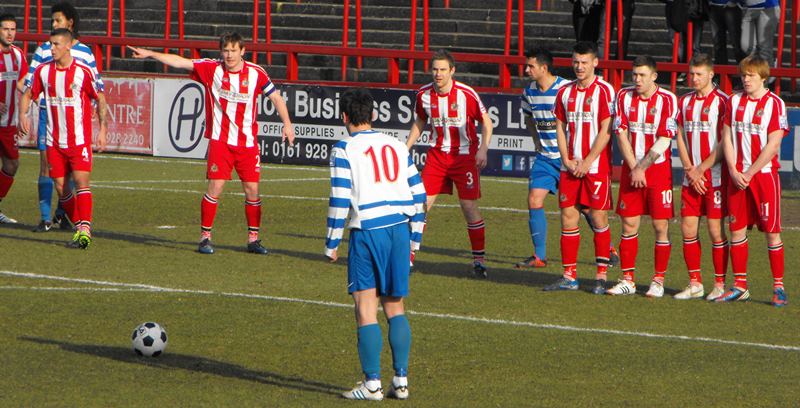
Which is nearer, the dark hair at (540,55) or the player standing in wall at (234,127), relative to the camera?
the dark hair at (540,55)

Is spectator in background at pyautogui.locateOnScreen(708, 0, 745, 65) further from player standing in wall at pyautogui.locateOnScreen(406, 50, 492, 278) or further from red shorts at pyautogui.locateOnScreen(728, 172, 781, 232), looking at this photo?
red shorts at pyautogui.locateOnScreen(728, 172, 781, 232)

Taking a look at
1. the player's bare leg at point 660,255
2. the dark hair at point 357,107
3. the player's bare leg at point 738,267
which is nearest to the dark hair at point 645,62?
the player's bare leg at point 660,255

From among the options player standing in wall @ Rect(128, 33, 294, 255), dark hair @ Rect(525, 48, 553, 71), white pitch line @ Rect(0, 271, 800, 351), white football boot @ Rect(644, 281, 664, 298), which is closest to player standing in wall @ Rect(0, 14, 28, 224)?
player standing in wall @ Rect(128, 33, 294, 255)

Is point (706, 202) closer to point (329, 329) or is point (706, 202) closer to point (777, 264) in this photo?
point (777, 264)

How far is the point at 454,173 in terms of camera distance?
41.1ft

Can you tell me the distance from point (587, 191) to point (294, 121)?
35.5 feet

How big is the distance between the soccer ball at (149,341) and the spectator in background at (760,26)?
13.5 meters

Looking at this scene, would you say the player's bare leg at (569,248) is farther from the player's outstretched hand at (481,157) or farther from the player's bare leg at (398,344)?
the player's bare leg at (398,344)

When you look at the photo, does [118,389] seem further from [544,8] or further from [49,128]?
[544,8]

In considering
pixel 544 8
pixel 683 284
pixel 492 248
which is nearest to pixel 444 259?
pixel 492 248

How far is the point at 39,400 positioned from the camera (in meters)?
7.41

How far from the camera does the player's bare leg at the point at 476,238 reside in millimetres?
12227

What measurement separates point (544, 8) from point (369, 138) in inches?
719

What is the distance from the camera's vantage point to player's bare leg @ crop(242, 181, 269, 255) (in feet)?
43.3
